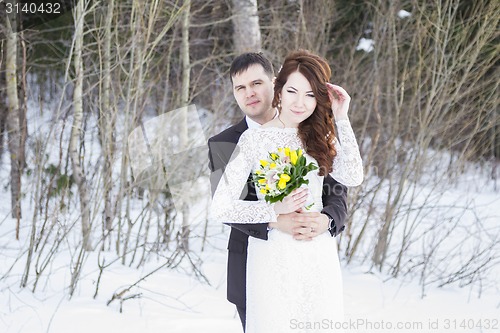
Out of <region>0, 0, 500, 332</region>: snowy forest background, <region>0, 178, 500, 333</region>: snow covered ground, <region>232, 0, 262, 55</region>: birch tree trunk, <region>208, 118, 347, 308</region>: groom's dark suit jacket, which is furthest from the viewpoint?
<region>232, 0, 262, 55</region>: birch tree trunk

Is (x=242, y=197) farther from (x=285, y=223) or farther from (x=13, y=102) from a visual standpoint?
(x=13, y=102)

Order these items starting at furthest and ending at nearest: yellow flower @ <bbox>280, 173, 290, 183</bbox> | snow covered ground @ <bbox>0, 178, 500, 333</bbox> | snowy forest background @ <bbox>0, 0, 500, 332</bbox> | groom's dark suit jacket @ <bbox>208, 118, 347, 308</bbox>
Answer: snowy forest background @ <bbox>0, 0, 500, 332</bbox> → snow covered ground @ <bbox>0, 178, 500, 333</bbox> → groom's dark suit jacket @ <bbox>208, 118, 347, 308</bbox> → yellow flower @ <bbox>280, 173, 290, 183</bbox>

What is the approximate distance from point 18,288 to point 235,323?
1514 millimetres

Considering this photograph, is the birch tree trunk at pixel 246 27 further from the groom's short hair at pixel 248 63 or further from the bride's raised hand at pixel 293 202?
the bride's raised hand at pixel 293 202

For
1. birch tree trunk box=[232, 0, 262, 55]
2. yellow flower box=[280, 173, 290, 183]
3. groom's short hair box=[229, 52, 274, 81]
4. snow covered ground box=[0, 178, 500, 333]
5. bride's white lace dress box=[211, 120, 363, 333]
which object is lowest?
snow covered ground box=[0, 178, 500, 333]

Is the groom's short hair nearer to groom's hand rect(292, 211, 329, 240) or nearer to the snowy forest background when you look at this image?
groom's hand rect(292, 211, 329, 240)

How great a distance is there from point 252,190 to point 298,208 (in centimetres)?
25

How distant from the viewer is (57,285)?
4.78 meters

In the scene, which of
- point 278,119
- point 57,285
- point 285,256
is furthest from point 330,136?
point 57,285

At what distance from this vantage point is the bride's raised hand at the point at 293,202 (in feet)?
8.68

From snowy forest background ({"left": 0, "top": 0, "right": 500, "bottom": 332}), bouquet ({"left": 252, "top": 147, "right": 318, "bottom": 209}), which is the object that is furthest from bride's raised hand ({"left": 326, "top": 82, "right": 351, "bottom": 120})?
snowy forest background ({"left": 0, "top": 0, "right": 500, "bottom": 332})

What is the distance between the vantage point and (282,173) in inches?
102

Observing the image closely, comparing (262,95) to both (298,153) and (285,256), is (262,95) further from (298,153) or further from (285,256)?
(285,256)

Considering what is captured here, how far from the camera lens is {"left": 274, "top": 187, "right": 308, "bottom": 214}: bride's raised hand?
8.68ft
